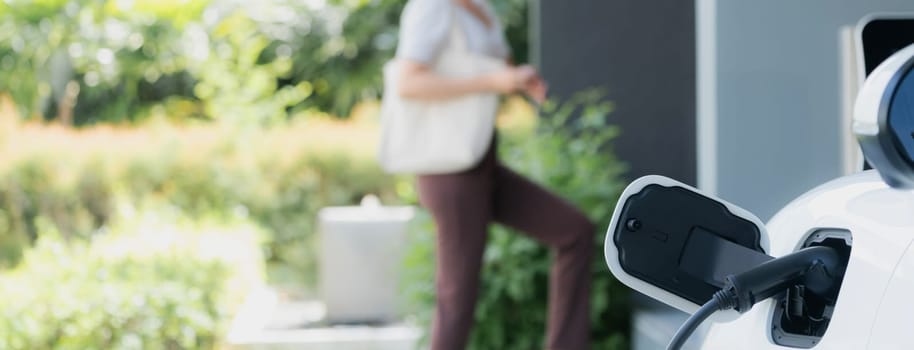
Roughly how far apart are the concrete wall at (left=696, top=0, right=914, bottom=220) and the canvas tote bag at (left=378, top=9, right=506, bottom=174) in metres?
0.61

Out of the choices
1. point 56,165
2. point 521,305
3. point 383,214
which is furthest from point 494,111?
point 56,165

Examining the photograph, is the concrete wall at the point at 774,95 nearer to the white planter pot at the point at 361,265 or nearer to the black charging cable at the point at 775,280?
the black charging cable at the point at 775,280

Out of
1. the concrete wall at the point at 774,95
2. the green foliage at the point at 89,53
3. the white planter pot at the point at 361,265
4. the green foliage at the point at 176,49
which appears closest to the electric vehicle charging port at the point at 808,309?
the concrete wall at the point at 774,95

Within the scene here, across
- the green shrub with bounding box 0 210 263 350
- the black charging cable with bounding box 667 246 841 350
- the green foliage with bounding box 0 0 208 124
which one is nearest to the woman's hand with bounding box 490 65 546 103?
the green shrub with bounding box 0 210 263 350

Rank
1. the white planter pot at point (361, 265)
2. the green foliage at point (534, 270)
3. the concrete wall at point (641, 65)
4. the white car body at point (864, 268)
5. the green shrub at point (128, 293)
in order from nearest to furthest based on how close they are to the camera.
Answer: the white car body at point (864, 268) → the green foliage at point (534, 270) → the green shrub at point (128, 293) → the concrete wall at point (641, 65) → the white planter pot at point (361, 265)

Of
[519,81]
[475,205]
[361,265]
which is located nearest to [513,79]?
[519,81]

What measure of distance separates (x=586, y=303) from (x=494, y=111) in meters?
0.61

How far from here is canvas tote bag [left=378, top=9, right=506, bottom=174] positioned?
343cm

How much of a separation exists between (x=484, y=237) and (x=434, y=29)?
22.6 inches

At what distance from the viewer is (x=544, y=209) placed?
354cm

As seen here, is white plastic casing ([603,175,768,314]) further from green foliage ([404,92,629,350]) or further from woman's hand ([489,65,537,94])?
green foliage ([404,92,629,350])

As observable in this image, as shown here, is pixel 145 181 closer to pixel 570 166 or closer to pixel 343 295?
pixel 343 295

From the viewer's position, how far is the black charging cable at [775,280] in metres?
1.05

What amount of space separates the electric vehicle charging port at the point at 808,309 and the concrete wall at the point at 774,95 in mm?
2139
